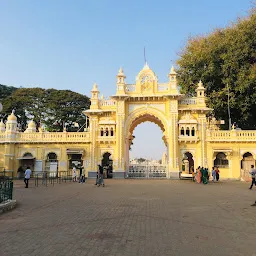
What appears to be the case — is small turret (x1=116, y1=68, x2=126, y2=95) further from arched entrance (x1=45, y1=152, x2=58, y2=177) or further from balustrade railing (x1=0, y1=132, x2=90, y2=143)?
arched entrance (x1=45, y1=152, x2=58, y2=177)

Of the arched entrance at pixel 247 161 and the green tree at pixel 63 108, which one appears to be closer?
the arched entrance at pixel 247 161

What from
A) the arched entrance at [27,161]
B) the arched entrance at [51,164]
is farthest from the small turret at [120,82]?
the arched entrance at [27,161]

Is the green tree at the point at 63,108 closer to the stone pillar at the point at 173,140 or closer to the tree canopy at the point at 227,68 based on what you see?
the tree canopy at the point at 227,68

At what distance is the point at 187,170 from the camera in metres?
36.2

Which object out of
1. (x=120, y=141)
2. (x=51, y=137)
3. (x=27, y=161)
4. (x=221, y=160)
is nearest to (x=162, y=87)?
(x=120, y=141)

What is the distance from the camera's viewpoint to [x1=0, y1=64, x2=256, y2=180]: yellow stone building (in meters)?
30.5

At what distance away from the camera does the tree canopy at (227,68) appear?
32.2 meters

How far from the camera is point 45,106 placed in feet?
162

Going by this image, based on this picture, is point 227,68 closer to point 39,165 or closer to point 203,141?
point 203,141

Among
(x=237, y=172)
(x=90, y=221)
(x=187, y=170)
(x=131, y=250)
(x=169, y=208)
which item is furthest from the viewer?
(x=187, y=170)

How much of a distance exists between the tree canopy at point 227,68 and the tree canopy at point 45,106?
21.0m

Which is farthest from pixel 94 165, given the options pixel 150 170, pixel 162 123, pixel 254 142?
pixel 254 142

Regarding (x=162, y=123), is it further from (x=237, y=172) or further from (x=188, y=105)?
(x=237, y=172)

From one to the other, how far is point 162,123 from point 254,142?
31.8 feet
